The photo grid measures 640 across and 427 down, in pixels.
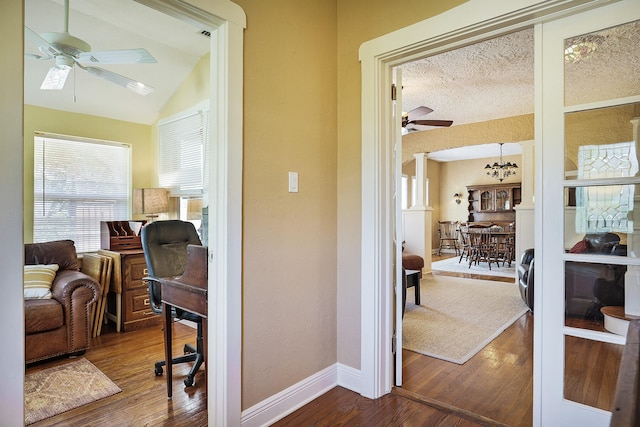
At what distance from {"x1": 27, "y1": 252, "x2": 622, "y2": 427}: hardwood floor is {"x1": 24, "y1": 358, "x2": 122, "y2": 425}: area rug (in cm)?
7

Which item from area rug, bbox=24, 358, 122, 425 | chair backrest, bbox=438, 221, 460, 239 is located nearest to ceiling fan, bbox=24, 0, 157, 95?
area rug, bbox=24, 358, 122, 425

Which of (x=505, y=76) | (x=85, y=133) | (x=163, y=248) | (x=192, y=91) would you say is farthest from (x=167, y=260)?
(x=505, y=76)

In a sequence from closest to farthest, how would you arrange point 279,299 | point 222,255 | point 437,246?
1. point 222,255
2. point 279,299
3. point 437,246

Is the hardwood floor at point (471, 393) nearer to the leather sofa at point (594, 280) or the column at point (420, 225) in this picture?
the leather sofa at point (594, 280)

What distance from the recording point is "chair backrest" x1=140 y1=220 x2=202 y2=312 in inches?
103

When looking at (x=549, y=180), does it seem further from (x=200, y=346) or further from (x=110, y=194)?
(x=110, y=194)

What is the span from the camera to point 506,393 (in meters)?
2.27

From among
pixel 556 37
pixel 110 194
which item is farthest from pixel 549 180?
pixel 110 194

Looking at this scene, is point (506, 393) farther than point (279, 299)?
Yes

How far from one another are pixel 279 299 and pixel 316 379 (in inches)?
23.9

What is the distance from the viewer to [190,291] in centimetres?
209

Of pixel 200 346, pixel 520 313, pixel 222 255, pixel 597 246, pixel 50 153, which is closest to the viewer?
pixel 597 246

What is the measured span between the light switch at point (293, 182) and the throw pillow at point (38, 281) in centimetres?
231

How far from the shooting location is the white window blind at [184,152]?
382 centimetres
